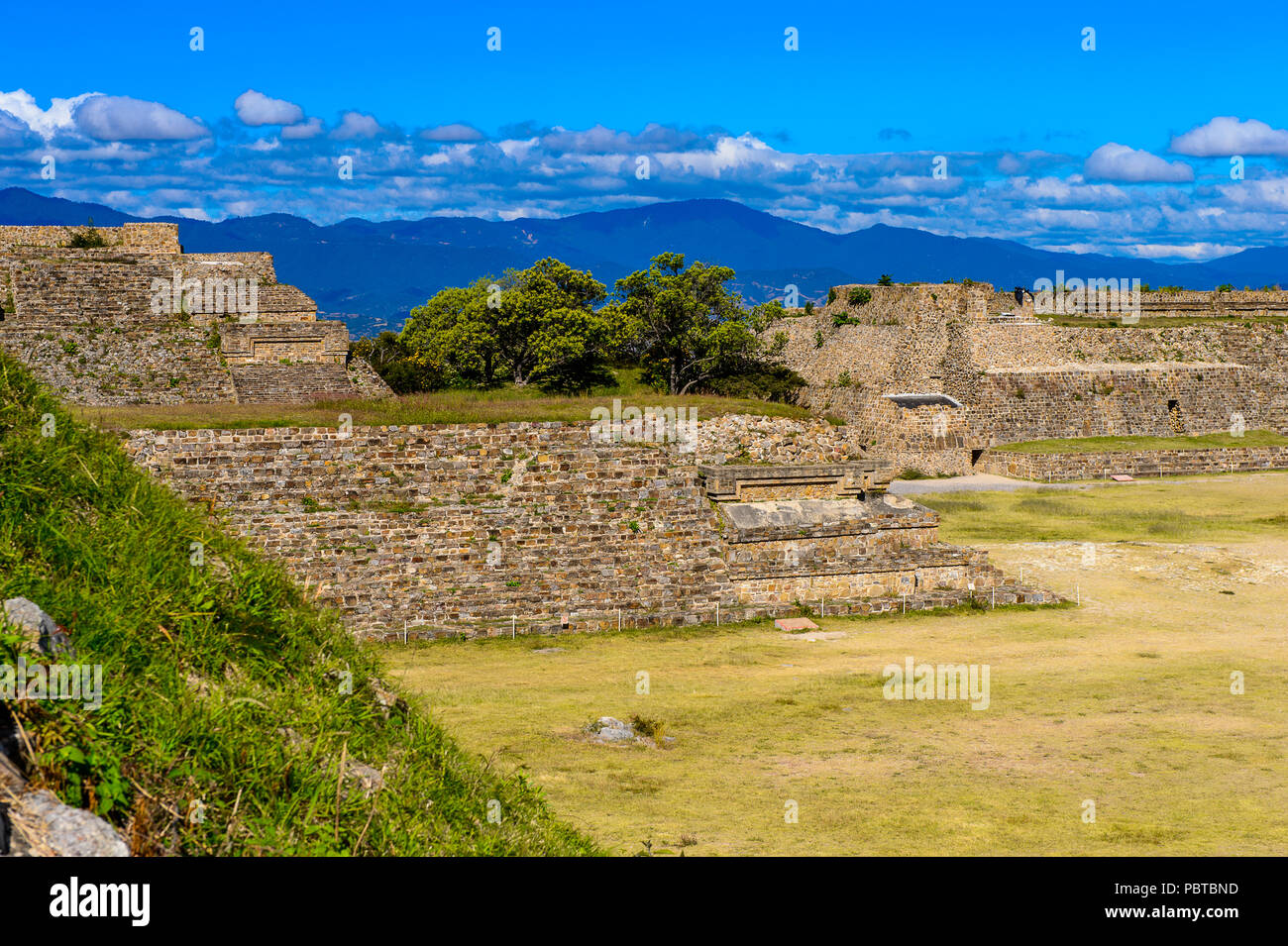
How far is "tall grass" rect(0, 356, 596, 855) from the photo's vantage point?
433 centimetres

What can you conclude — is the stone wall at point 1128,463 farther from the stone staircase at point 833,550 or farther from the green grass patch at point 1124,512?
the stone staircase at point 833,550

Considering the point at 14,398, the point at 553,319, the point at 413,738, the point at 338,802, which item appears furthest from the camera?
the point at 553,319

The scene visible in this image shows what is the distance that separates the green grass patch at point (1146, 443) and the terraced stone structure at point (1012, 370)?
2.60 feet

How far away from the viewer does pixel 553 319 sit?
136 feet

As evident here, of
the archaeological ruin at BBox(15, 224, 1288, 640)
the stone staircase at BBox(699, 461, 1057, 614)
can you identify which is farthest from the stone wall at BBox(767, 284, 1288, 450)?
the stone staircase at BBox(699, 461, 1057, 614)

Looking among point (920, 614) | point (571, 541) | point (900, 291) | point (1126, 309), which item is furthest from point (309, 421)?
point (1126, 309)

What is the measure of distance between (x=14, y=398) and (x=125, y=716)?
14.1 ft

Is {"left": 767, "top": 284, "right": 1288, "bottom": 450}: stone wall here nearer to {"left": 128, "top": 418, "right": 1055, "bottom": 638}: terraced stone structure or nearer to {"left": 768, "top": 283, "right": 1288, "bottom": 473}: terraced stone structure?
{"left": 768, "top": 283, "right": 1288, "bottom": 473}: terraced stone structure

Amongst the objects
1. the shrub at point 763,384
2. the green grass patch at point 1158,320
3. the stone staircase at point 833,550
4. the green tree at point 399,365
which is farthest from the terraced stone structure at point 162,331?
the green grass patch at point 1158,320

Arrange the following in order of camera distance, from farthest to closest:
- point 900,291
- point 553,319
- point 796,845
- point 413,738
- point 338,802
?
point 900,291 < point 553,319 < point 796,845 < point 413,738 < point 338,802

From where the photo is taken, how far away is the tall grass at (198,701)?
433 cm

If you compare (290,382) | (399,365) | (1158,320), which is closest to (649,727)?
(290,382)

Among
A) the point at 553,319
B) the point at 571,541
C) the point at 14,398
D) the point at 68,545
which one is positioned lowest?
the point at 571,541

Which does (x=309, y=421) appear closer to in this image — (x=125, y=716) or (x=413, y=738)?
(x=413, y=738)
